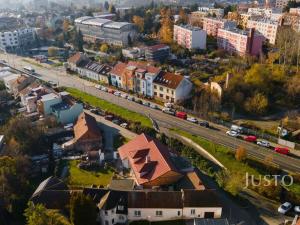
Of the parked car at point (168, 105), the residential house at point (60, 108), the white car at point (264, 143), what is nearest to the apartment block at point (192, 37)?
the parked car at point (168, 105)

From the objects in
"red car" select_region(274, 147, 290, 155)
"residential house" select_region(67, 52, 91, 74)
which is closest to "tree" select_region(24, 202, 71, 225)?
"red car" select_region(274, 147, 290, 155)

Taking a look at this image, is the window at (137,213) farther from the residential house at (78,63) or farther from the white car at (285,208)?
the residential house at (78,63)

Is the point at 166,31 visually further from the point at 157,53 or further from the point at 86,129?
the point at 86,129

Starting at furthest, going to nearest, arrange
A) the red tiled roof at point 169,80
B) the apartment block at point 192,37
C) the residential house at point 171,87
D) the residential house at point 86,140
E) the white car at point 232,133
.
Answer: the apartment block at point 192,37 < the red tiled roof at point 169,80 < the residential house at point 171,87 < the white car at point 232,133 < the residential house at point 86,140

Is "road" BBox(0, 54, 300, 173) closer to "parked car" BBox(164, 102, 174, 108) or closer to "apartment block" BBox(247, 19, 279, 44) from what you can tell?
"parked car" BBox(164, 102, 174, 108)

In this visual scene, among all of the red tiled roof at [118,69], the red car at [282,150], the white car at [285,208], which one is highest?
the red tiled roof at [118,69]
